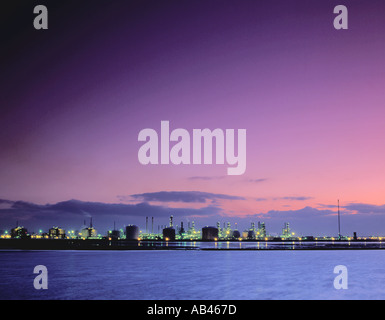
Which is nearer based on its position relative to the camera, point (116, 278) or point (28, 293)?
point (28, 293)

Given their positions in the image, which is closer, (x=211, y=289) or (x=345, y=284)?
(x=211, y=289)

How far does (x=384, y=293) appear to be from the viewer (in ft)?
80.8

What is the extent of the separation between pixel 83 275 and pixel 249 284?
14572mm
